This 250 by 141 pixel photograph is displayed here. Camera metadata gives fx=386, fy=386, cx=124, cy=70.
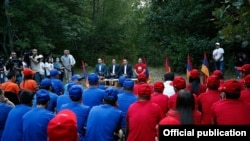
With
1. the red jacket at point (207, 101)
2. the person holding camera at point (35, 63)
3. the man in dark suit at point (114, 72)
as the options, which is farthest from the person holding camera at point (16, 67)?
the red jacket at point (207, 101)

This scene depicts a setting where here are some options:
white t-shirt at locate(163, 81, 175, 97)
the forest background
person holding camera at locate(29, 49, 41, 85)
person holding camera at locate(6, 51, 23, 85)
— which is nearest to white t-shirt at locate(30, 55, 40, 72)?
person holding camera at locate(29, 49, 41, 85)

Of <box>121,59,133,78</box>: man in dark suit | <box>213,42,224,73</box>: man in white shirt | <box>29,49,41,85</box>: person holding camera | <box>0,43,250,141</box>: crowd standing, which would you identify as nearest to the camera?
<box>0,43,250,141</box>: crowd standing

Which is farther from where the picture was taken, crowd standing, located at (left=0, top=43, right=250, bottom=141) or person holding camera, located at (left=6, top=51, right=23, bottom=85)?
person holding camera, located at (left=6, top=51, right=23, bottom=85)

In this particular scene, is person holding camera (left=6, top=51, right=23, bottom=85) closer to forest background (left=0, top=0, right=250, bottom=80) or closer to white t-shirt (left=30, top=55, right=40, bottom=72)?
white t-shirt (left=30, top=55, right=40, bottom=72)

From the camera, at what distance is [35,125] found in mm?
5422

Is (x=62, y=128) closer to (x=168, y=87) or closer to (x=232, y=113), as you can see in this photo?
(x=232, y=113)

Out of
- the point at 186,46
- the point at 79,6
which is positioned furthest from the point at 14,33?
the point at 186,46

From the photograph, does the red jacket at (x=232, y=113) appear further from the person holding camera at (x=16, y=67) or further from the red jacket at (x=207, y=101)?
the person holding camera at (x=16, y=67)

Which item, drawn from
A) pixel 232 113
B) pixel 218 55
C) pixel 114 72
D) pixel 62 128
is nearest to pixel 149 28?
pixel 114 72

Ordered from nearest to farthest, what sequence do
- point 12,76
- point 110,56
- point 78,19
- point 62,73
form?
point 12,76
point 62,73
point 78,19
point 110,56

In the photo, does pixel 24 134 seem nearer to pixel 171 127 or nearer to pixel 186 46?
pixel 171 127

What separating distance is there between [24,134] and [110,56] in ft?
96.2

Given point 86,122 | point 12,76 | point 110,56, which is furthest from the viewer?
point 110,56

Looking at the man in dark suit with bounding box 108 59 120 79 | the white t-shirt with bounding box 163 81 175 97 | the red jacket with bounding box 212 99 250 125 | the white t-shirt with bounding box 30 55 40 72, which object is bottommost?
the man in dark suit with bounding box 108 59 120 79
